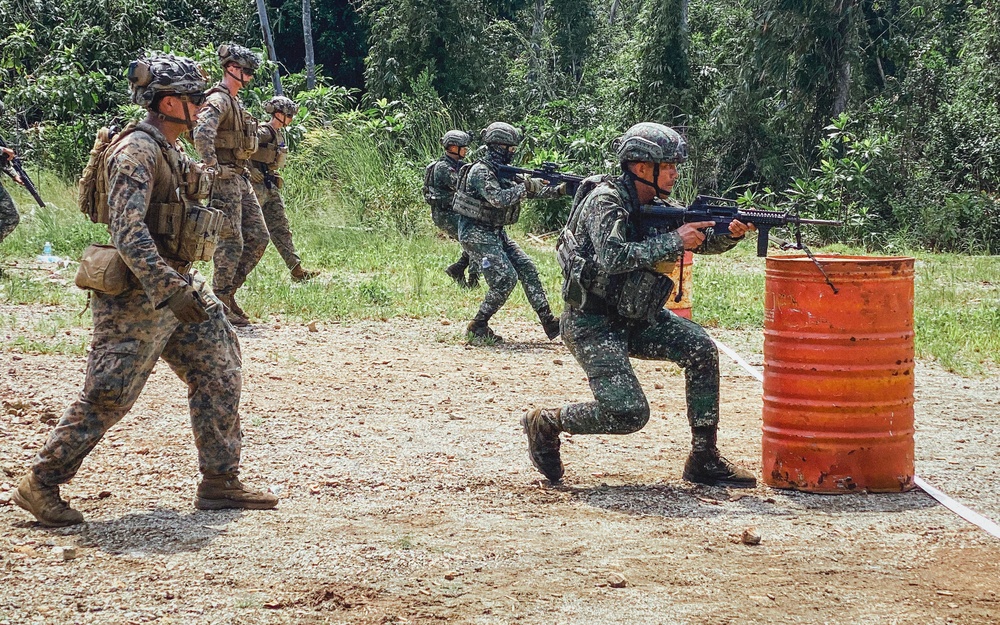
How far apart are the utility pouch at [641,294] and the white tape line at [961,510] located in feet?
5.06

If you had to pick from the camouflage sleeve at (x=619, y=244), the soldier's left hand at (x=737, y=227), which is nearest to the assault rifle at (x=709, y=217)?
the soldier's left hand at (x=737, y=227)

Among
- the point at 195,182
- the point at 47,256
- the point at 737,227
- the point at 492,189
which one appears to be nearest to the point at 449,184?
the point at 492,189

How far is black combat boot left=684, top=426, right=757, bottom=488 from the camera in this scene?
5414 mm

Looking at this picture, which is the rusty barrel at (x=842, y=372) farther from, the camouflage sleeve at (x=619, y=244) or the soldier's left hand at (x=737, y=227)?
the camouflage sleeve at (x=619, y=244)

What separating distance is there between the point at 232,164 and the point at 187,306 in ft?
16.9

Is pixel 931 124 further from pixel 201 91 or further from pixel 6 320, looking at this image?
pixel 201 91

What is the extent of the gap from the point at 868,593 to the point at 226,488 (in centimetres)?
270

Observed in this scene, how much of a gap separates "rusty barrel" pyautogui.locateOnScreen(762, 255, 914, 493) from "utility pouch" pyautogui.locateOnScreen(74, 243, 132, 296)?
2.89 m

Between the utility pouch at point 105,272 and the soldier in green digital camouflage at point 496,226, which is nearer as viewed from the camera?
the utility pouch at point 105,272

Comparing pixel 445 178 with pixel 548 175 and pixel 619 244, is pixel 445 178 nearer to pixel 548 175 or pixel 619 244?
pixel 548 175

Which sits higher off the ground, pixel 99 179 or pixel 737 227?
pixel 99 179

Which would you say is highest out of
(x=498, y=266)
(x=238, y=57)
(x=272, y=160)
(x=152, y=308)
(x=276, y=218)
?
(x=238, y=57)

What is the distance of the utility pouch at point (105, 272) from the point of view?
446cm

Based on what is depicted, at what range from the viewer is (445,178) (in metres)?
10.9
